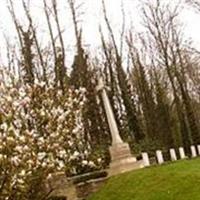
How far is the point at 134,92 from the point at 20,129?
37.4 m

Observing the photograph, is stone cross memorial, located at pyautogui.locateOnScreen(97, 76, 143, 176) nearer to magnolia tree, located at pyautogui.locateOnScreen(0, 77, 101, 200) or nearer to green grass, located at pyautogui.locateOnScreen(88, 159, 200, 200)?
green grass, located at pyautogui.locateOnScreen(88, 159, 200, 200)

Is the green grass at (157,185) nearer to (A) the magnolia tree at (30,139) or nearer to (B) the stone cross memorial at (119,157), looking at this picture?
(A) the magnolia tree at (30,139)

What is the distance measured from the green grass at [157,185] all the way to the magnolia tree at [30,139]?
278 centimetres

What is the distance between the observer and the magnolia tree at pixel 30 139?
1180 centimetres

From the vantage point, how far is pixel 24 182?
487 inches

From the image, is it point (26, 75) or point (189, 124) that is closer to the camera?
point (26, 75)

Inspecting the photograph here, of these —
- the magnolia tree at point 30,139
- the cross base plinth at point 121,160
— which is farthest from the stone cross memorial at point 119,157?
the magnolia tree at point 30,139

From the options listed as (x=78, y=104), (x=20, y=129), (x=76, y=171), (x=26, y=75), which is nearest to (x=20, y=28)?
(x=26, y=75)

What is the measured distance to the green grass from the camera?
16562 mm

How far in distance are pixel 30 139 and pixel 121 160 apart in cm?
1370

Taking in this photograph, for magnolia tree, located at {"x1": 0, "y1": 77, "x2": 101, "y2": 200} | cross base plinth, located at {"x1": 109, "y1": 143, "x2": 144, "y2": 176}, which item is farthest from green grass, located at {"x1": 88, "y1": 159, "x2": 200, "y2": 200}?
cross base plinth, located at {"x1": 109, "y1": 143, "x2": 144, "y2": 176}

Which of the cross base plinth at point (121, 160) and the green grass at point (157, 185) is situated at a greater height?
the cross base plinth at point (121, 160)

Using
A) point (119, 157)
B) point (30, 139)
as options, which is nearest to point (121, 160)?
point (119, 157)

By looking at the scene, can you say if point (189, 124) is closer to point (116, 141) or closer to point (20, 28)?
point (20, 28)
